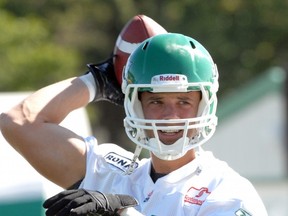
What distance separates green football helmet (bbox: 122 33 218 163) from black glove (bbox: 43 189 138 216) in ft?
0.99

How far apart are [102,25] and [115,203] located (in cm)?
2092

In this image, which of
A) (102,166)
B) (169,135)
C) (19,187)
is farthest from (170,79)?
(19,187)

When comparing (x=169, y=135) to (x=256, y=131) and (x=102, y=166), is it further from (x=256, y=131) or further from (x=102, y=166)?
(x=256, y=131)

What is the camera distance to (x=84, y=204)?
366 centimetres

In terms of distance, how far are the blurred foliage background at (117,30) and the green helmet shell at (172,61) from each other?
46.7 ft

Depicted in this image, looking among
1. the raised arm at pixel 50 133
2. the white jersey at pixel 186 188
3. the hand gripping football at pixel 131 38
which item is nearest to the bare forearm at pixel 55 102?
the raised arm at pixel 50 133

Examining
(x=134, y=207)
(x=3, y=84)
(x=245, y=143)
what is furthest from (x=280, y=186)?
(x=134, y=207)

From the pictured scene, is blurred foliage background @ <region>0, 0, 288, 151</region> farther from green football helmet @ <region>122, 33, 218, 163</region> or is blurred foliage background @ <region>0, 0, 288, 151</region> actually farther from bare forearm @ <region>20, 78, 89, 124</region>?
green football helmet @ <region>122, 33, 218, 163</region>

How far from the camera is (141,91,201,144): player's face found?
156 inches

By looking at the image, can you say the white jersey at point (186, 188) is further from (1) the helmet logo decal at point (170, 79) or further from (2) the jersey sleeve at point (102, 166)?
(1) the helmet logo decal at point (170, 79)

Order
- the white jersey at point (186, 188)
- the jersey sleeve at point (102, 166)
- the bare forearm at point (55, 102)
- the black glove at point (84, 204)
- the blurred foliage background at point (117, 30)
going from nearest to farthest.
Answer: the black glove at point (84, 204), the white jersey at point (186, 188), the jersey sleeve at point (102, 166), the bare forearm at point (55, 102), the blurred foliage background at point (117, 30)

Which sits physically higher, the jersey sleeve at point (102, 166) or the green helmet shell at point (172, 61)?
the green helmet shell at point (172, 61)

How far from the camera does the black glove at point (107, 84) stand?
15.1 ft

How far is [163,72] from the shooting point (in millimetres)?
4020
